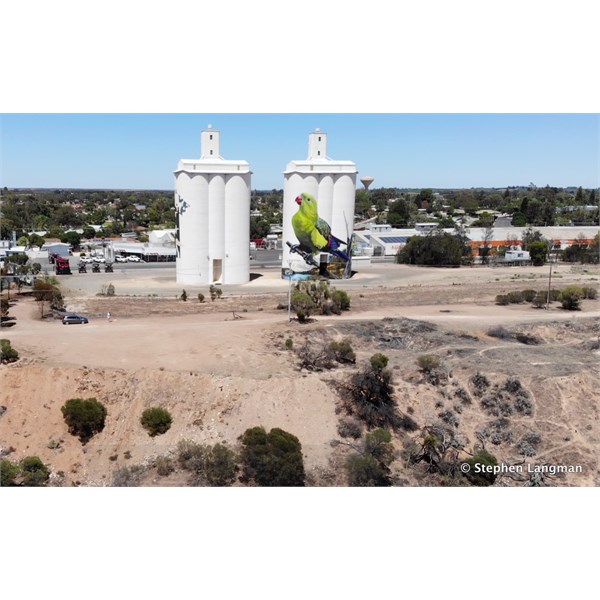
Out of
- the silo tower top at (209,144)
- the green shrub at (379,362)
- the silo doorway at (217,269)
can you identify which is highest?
the silo tower top at (209,144)

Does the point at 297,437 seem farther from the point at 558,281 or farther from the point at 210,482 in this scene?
the point at 558,281

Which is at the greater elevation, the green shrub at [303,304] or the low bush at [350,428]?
the green shrub at [303,304]

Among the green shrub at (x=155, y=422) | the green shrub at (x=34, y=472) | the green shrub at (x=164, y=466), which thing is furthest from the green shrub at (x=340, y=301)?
the green shrub at (x=34, y=472)

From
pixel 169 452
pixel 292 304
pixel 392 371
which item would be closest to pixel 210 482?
pixel 169 452

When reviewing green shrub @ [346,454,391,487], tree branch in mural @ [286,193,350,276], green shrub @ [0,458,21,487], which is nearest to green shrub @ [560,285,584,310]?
tree branch in mural @ [286,193,350,276]

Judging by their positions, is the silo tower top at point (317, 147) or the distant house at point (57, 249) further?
the distant house at point (57, 249)

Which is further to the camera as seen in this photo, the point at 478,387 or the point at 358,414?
the point at 478,387

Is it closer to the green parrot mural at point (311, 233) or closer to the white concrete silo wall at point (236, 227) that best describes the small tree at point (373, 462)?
the white concrete silo wall at point (236, 227)
